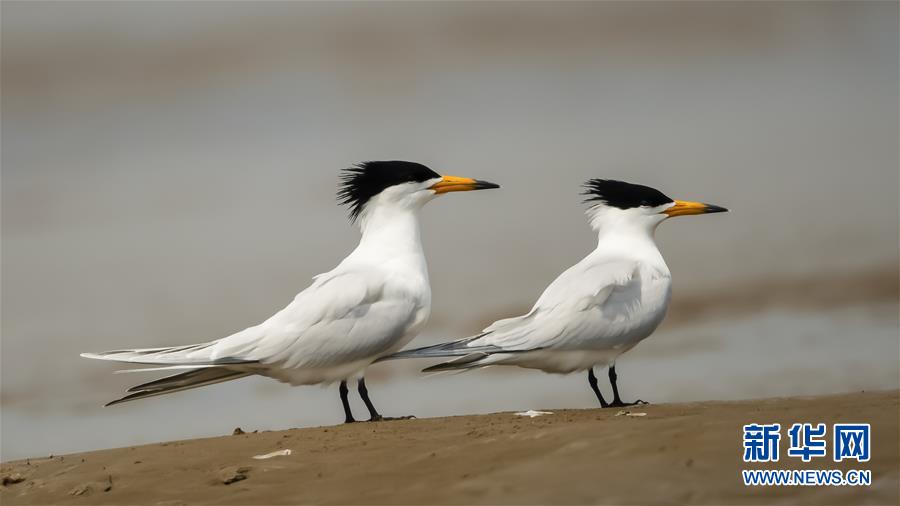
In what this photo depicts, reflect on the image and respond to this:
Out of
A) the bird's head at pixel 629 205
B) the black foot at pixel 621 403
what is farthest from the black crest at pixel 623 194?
the black foot at pixel 621 403

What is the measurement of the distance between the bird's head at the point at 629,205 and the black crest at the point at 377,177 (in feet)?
3.83

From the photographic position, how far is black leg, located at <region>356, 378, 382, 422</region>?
867 cm

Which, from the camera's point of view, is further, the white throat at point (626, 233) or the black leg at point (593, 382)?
the white throat at point (626, 233)

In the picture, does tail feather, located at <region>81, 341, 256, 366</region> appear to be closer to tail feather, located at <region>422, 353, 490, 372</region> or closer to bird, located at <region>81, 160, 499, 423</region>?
bird, located at <region>81, 160, 499, 423</region>

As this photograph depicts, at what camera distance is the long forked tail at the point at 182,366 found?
839cm

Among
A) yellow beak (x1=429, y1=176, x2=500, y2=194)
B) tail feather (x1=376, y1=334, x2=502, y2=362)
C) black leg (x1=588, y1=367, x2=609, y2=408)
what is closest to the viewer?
tail feather (x1=376, y1=334, x2=502, y2=362)

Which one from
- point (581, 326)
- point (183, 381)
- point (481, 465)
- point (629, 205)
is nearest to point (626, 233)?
point (629, 205)

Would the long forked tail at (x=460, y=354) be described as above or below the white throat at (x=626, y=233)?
below

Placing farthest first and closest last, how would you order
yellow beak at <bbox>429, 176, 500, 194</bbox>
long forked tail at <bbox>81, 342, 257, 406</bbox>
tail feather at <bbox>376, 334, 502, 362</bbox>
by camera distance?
yellow beak at <bbox>429, 176, 500, 194</bbox> < tail feather at <bbox>376, 334, 502, 362</bbox> < long forked tail at <bbox>81, 342, 257, 406</bbox>

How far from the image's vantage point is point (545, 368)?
9039 millimetres

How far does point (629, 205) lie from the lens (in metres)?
9.88

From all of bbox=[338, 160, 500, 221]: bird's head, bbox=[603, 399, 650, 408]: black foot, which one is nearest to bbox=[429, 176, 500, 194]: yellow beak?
bbox=[338, 160, 500, 221]: bird's head

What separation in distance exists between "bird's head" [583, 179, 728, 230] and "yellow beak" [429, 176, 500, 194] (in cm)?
83

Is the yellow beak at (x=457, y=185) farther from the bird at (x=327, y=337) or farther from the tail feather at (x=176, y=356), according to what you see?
the tail feather at (x=176, y=356)
